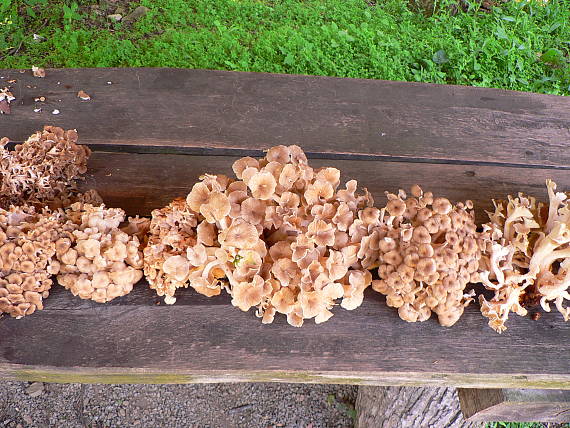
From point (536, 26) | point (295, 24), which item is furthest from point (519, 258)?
point (536, 26)

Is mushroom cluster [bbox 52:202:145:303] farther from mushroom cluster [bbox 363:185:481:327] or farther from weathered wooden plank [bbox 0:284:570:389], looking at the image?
mushroom cluster [bbox 363:185:481:327]

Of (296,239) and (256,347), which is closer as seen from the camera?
(296,239)

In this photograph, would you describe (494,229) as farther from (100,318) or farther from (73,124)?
(73,124)

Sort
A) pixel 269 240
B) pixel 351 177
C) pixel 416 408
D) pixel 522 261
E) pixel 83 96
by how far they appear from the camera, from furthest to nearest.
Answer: pixel 416 408 < pixel 83 96 < pixel 351 177 < pixel 522 261 < pixel 269 240

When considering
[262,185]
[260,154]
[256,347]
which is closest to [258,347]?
[256,347]

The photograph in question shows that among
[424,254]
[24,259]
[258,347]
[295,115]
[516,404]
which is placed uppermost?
[295,115]

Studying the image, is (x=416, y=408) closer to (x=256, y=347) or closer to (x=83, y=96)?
(x=256, y=347)

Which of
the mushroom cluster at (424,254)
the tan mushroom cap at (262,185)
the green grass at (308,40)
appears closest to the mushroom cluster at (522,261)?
the mushroom cluster at (424,254)

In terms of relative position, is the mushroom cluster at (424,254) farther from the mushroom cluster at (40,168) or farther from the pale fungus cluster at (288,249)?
the mushroom cluster at (40,168)
